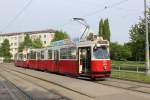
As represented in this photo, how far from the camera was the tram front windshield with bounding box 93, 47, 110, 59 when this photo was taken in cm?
2523

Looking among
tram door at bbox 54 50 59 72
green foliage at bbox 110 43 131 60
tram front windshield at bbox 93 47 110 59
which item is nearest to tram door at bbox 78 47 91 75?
tram front windshield at bbox 93 47 110 59

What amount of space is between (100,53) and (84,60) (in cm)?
153

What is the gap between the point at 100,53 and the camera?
25.5m

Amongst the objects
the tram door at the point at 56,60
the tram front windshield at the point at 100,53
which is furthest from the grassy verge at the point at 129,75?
the tram door at the point at 56,60

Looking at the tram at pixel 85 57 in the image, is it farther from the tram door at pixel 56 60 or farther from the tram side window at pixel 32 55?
the tram side window at pixel 32 55

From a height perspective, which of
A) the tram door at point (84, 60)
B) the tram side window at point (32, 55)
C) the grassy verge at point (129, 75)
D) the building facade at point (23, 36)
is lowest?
the grassy verge at point (129, 75)

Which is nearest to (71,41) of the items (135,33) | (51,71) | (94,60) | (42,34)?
(94,60)

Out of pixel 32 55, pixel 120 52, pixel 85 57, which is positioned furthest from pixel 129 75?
pixel 120 52

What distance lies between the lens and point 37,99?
15273 mm

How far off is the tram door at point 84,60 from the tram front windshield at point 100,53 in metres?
0.52

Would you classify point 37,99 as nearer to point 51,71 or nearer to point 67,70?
point 67,70

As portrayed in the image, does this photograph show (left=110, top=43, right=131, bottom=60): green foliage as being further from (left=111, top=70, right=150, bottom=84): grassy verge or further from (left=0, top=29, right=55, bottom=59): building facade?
(left=111, top=70, right=150, bottom=84): grassy verge

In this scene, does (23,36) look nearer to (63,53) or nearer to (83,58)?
(63,53)

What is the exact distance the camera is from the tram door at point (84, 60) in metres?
25.8
